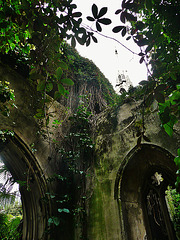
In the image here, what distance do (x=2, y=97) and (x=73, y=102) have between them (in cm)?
251

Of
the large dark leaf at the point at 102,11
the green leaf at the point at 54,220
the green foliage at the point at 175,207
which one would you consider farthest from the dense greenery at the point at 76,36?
the green foliage at the point at 175,207

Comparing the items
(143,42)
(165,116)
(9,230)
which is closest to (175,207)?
(9,230)

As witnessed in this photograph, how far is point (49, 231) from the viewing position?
296cm

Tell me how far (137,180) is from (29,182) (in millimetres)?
2205

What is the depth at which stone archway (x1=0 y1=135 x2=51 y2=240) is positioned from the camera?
3.11 m

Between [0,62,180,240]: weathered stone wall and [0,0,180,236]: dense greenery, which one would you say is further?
[0,62,180,240]: weathered stone wall

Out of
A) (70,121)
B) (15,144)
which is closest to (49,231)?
(15,144)

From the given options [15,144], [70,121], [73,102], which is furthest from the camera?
[73,102]

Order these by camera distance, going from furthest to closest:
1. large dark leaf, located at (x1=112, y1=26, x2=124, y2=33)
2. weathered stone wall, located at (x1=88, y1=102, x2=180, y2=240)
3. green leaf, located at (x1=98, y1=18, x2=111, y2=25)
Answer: weathered stone wall, located at (x1=88, y1=102, x2=180, y2=240), large dark leaf, located at (x1=112, y1=26, x2=124, y2=33), green leaf, located at (x1=98, y1=18, x2=111, y2=25)

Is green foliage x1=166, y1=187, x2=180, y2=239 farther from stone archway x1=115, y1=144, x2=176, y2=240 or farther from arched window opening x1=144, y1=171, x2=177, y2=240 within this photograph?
stone archway x1=115, y1=144, x2=176, y2=240

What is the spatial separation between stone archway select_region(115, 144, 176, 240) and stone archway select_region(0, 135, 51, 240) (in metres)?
1.47

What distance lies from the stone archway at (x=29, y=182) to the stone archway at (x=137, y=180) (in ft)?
4.81

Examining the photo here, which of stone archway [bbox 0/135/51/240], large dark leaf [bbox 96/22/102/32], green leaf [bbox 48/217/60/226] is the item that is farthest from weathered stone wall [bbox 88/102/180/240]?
large dark leaf [bbox 96/22/102/32]

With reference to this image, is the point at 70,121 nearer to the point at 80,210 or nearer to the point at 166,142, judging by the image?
the point at 80,210
